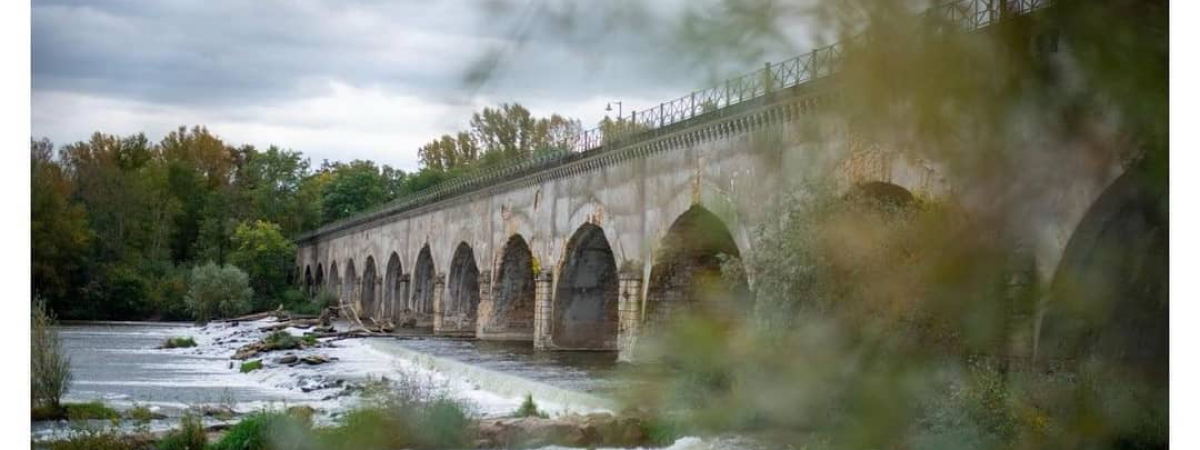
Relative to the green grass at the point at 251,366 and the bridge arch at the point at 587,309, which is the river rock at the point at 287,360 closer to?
the green grass at the point at 251,366

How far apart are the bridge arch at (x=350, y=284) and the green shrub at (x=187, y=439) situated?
27.4 m

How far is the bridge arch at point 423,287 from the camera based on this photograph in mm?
33625

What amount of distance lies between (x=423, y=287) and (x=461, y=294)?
190 inches

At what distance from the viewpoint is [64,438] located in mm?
7738

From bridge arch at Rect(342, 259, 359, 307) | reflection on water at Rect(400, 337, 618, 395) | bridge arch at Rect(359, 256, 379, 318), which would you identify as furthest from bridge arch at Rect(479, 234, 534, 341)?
bridge arch at Rect(342, 259, 359, 307)

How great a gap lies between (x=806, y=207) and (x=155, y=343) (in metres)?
23.4

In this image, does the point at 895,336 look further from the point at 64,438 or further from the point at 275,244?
the point at 275,244

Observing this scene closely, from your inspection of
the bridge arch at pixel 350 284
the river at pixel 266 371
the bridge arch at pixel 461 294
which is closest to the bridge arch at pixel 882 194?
the river at pixel 266 371

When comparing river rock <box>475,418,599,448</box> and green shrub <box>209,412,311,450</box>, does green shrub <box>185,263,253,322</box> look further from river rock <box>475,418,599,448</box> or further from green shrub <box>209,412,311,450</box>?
river rock <box>475,418,599,448</box>

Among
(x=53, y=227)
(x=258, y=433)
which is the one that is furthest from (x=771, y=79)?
(x=258, y=433)

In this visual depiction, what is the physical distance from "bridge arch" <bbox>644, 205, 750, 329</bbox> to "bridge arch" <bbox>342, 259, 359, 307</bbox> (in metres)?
34.2

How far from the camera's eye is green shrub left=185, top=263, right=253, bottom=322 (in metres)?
20.4

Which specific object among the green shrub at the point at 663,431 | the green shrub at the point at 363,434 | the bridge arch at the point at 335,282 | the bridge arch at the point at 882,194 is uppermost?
the bridge arch at the point at 882,194

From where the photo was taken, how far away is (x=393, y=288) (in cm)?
3581
